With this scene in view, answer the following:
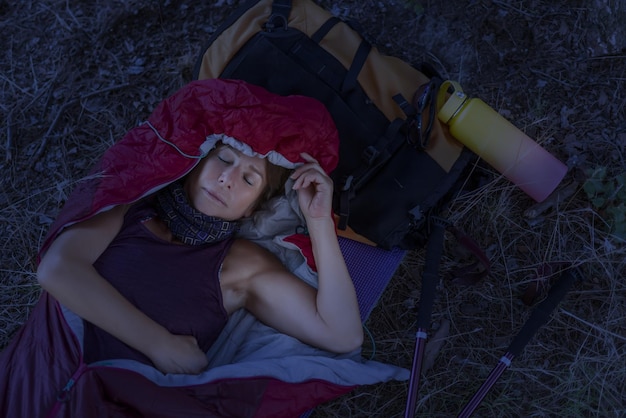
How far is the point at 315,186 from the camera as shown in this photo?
3021 mm

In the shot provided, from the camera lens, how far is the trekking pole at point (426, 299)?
2934 millimetres

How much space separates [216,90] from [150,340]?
3.75ft

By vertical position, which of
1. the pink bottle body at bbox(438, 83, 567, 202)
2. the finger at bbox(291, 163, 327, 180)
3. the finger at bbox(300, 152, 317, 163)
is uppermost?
the pink bottle body at bbox(438, 83, 567, 202)

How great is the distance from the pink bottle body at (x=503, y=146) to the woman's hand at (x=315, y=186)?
77 cm

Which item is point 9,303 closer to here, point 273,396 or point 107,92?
point 107,92

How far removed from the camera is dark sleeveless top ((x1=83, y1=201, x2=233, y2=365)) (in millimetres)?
2748

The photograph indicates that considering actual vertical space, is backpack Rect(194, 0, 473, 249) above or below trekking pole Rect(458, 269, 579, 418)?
above

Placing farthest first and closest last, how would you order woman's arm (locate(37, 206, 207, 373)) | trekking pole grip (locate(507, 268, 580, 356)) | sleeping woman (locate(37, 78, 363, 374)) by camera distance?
trekking pole grip (locate(507, 268, 580, 356)), sleeping woman (locate(37, 78, 363, 374)), woman's arm (locate(37, 206, 207, 373))

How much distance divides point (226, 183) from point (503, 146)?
1.53 m

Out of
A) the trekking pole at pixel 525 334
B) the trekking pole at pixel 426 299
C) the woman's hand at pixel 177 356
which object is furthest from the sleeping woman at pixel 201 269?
the trekking pole at pixel 525 334

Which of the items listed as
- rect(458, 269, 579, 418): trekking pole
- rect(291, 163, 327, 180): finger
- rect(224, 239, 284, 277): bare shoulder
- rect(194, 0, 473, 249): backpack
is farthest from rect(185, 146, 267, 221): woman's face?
rect(458, 269, 579, 418): trekking pole

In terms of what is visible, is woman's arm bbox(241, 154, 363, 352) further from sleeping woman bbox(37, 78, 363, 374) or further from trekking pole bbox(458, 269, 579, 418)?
trekking pole bbox(458, 269, 579, 418)

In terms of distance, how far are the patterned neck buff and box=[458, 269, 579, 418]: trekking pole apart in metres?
1.43

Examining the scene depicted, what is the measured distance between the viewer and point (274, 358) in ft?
9.57
